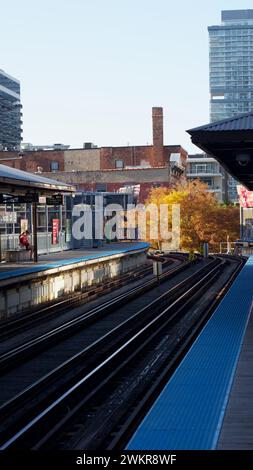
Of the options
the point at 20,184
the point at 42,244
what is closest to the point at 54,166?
the point at 42,244

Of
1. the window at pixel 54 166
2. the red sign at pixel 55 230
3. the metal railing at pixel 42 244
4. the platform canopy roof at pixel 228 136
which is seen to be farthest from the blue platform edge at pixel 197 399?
the window at pixel 54 166

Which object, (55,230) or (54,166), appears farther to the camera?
(54,166)

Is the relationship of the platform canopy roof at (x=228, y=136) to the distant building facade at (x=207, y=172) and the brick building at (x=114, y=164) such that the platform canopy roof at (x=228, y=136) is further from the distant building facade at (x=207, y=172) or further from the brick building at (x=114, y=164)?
the distant building facade at (x=207, y=172)

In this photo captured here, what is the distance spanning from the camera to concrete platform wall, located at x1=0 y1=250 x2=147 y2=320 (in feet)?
86.6

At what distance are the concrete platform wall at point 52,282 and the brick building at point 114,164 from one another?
52.1m

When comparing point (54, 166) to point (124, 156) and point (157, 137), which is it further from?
point (157, 137)

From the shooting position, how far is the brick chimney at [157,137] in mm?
102625

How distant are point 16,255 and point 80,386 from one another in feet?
70.6

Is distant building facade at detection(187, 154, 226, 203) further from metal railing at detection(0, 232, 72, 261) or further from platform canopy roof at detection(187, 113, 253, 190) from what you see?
platform canopy roof at detection(187, 113, 253, 190)

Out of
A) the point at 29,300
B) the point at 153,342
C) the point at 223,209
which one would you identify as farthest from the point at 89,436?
the point at 223,209

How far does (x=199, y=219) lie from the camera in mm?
77562

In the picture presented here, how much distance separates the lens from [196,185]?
83.9 metres
